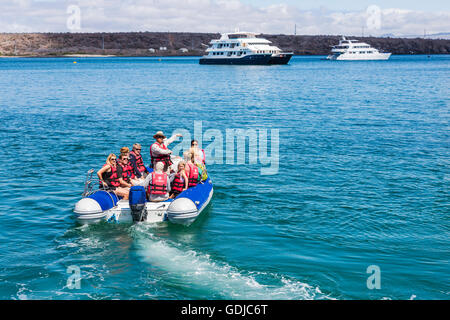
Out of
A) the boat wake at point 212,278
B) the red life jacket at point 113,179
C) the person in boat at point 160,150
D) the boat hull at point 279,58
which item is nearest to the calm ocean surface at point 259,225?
the boat wake at point 212,278

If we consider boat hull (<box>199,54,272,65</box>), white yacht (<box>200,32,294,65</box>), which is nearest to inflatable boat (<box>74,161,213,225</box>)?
white yacht (<box>200,32,294,65</box>)

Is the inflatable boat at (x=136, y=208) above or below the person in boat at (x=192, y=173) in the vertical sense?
below

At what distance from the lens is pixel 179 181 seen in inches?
532

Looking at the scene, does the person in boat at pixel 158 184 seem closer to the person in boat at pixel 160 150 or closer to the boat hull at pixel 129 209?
the boat hull at pixel 129 209

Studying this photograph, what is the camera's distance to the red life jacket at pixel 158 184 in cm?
1284

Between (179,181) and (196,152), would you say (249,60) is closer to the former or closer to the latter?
(196,152)

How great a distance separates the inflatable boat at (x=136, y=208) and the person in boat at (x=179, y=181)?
1.45 feet

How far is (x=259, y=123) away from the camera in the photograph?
3256 centimetres


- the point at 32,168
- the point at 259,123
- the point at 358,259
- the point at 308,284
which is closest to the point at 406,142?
the point at 259,123

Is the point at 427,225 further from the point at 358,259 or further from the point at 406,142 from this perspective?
the point at 406,142

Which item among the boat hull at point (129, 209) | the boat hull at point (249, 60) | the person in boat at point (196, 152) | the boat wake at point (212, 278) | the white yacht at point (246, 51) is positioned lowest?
the boat wake at point (212, 278)

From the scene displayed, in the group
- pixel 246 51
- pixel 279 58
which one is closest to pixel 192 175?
pixel 246 51

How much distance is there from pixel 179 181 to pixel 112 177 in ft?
6.43

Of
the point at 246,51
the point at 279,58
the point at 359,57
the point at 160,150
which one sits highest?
the point at 359,57
